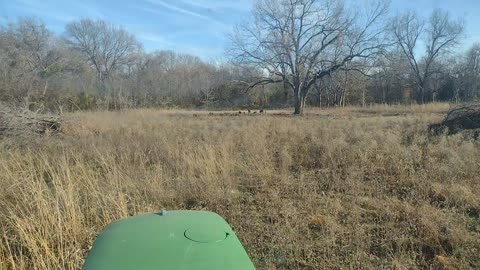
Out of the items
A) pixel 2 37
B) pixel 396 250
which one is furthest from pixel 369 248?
pixel 2 37

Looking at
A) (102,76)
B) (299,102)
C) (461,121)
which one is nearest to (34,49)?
(102,76)

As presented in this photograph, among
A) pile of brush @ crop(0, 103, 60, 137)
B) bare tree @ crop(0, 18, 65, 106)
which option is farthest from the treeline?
pile of brush @ crop(0, 103, 60, 137)

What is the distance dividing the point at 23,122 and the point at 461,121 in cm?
1278

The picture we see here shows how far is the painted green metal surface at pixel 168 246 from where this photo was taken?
1.65 meters

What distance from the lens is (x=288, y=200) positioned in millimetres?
5043

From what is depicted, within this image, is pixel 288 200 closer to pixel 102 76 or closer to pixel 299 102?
pixel 299 102

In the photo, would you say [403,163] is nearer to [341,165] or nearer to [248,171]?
[341,165]

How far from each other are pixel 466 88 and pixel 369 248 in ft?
162

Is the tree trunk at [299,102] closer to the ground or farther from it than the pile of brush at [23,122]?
farther from it

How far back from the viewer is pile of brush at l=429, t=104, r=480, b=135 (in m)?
9.97

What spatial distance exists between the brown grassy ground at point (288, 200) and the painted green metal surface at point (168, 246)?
1580 millimetres

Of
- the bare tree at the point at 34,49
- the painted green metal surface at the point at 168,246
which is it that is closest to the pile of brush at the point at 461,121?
the painted green metal surface at the point at 168,246

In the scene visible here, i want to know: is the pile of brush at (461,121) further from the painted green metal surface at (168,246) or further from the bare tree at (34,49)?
the bare tree at (34,49)

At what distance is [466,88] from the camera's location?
44.6 metres
